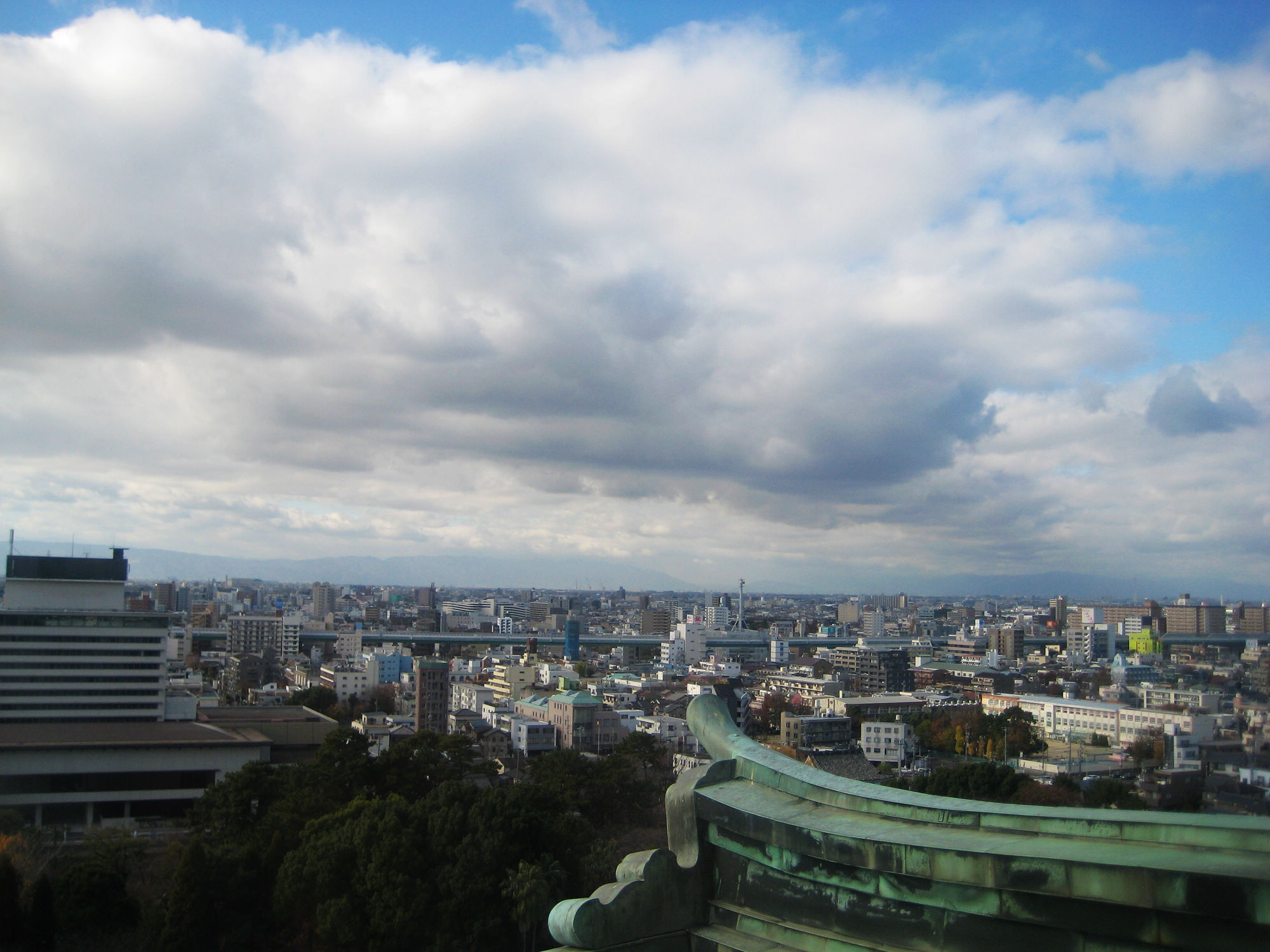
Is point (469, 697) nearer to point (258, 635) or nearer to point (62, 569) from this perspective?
point (62, 569)

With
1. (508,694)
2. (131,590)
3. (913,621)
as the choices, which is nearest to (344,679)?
(508,694)

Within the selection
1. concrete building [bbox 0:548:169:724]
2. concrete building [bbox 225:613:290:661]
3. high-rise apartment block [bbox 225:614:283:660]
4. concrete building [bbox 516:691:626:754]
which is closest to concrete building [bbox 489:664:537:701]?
concrete building [bbox 516:691:626:754]

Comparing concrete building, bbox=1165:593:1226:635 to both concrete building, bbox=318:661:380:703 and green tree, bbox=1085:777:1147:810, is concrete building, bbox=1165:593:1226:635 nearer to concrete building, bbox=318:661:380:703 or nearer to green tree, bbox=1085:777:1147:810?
green tree, bbox=1085:777:1147:810

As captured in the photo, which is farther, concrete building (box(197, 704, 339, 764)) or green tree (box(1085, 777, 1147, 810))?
concrete building (box(197, 704, 339, 764))

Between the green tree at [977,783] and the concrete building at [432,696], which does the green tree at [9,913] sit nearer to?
the green tree at [977,783]

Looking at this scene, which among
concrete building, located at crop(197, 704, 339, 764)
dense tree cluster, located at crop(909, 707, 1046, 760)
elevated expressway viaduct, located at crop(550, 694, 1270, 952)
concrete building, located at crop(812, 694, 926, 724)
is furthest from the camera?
concrete building, located at crop(812, 694, 926, 724)

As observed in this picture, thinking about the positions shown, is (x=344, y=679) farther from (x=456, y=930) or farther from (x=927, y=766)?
(x=456, y=930)
